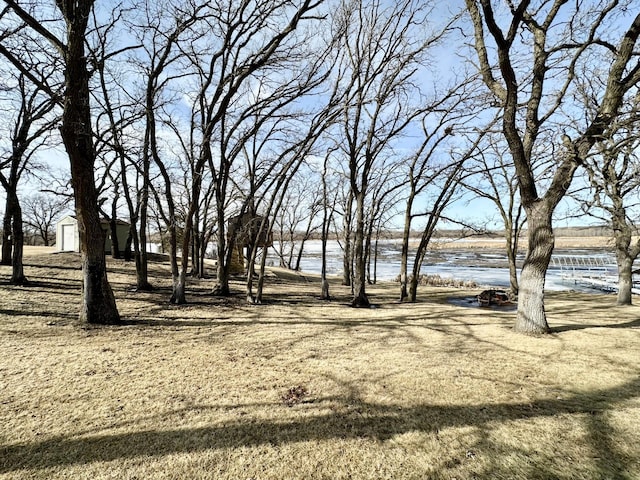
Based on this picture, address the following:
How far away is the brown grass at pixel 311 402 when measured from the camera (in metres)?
2.72

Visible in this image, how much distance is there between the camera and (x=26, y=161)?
35.9 feet

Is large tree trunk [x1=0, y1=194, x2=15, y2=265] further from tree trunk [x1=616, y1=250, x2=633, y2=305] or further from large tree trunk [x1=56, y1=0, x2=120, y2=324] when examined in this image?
tree trunk [x1=616, y1=250, x2=633, y2=305]

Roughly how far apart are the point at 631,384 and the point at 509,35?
6169 millimetres

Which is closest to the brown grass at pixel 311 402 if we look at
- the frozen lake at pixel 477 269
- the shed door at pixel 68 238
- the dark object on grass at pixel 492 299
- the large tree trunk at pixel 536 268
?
the large tree trunk at pixel 536 268

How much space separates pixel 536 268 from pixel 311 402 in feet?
18.4

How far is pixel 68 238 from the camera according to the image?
24.1 metres

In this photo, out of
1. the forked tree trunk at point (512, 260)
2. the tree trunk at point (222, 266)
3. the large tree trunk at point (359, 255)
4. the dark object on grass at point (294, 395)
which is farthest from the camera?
the forked tree trunk at point (512, 260)

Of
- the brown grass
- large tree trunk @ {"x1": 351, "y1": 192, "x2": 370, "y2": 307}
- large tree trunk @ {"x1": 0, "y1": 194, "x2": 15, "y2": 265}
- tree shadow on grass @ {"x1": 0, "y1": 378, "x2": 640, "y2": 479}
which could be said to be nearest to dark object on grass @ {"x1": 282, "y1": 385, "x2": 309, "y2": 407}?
the brown grass

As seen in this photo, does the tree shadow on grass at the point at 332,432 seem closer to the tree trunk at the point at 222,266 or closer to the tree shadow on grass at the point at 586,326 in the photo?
the tree shadow on grass at the point at 586,326

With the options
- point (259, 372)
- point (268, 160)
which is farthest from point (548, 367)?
point (268, 160)

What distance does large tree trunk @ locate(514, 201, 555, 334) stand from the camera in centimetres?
655

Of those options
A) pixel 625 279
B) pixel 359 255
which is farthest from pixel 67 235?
pixel 625 279

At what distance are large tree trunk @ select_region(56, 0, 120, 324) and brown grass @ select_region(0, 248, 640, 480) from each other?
629 millimetres

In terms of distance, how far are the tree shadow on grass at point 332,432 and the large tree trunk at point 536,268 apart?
2845 mm
